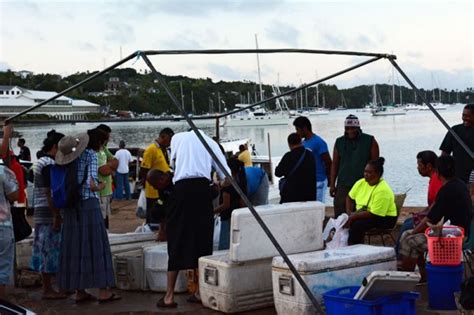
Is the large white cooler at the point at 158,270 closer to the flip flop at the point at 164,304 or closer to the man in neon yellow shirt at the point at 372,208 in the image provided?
the flip flop at the point at 164,304

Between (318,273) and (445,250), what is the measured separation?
1.05m

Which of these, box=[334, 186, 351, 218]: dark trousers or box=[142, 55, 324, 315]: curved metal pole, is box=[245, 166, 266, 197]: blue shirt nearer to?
box=[334, 186, 351, 218]: dark trousers

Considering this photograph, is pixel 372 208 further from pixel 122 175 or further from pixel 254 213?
pixel 122 175

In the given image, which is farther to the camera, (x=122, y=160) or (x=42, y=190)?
(x=122, y=160)

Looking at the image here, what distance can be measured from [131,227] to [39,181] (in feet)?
17.2

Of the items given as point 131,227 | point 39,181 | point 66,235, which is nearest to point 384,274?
point 66,235

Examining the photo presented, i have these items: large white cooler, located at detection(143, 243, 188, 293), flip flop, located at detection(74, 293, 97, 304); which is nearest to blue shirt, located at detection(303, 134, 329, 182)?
large white cooler, located at detection(143, 243, 188, 293)

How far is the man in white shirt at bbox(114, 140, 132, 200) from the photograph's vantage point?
17188 millimetres

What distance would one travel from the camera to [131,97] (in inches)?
675

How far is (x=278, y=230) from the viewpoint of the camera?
6.46 m

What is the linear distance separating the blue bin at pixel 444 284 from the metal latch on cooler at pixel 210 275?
1.79 m

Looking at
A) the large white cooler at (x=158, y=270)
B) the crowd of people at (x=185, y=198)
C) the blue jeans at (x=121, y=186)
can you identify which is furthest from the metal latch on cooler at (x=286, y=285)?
the blue jeans at (x=121, y=186)

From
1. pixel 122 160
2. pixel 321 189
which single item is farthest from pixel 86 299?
pixel 122 160

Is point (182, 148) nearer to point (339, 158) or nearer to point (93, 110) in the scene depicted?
point (339, 158)
